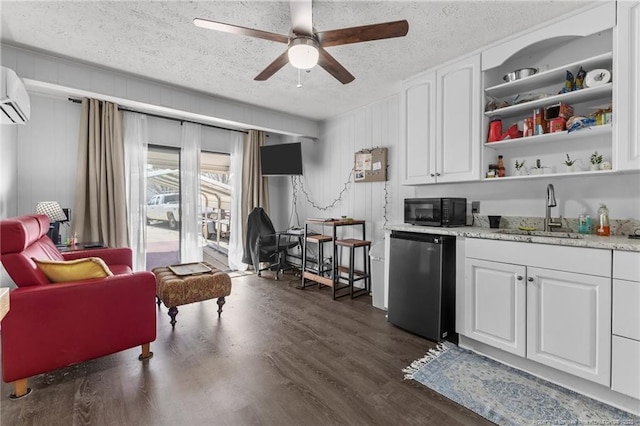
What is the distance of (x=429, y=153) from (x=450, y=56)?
875 mm

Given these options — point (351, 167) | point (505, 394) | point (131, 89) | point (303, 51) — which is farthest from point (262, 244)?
point (505, 394)

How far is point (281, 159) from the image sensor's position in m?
4.71

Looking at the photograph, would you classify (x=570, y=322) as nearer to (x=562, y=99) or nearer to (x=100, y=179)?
(x=562, y=99)

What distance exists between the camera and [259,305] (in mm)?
3365

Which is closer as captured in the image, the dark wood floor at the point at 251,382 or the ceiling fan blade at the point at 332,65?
the dark wood floor at the point at 251,382

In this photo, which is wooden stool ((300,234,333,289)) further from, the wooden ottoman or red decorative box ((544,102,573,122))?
red decorative box ((544,102,573,122))

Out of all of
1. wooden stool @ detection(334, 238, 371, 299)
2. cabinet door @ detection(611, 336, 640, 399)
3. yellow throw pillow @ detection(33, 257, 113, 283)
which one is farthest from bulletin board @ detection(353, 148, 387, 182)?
yellow throw pillow @ detection(33, 257, 113, 283)

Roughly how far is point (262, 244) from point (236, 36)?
2.92 metres

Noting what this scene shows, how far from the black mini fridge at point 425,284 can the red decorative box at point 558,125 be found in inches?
43.4

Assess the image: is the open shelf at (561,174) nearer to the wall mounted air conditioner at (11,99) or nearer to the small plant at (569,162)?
the small plant at (569,162)

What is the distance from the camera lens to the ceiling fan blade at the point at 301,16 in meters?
1.83

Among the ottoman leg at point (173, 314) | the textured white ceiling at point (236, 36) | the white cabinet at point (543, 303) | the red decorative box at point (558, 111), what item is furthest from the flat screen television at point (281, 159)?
the red decorative box at point (558, 111)

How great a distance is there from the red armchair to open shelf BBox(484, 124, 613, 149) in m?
3.05

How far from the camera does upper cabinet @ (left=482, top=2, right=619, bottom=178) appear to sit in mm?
2025
